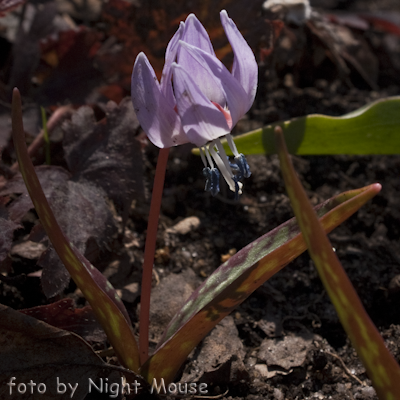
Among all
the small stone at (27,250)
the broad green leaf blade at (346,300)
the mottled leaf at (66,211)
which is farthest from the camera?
the small stone at (27,250)

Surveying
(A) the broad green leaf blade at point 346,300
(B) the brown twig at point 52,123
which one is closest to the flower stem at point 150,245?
(A) the broad green leaf blade at point 346,300

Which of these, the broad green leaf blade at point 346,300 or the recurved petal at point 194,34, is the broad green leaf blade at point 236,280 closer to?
the broad green leaf blade at point 346,300

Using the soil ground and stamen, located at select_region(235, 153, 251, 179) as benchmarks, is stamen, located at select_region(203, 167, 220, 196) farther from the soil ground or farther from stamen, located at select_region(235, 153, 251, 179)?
the soil ground

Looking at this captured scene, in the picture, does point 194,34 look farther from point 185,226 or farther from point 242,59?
point 185,226

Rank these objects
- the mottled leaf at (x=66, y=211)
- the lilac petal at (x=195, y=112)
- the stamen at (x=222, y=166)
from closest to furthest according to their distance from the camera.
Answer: the lilac petal at (x=195, y=112) → the stamen at (x=222, y=166) → the mottled leaf at (x=66, y=211)

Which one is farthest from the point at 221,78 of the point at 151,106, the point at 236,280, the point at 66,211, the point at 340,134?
the point at 340,134

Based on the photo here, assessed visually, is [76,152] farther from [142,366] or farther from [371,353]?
[371,353]
